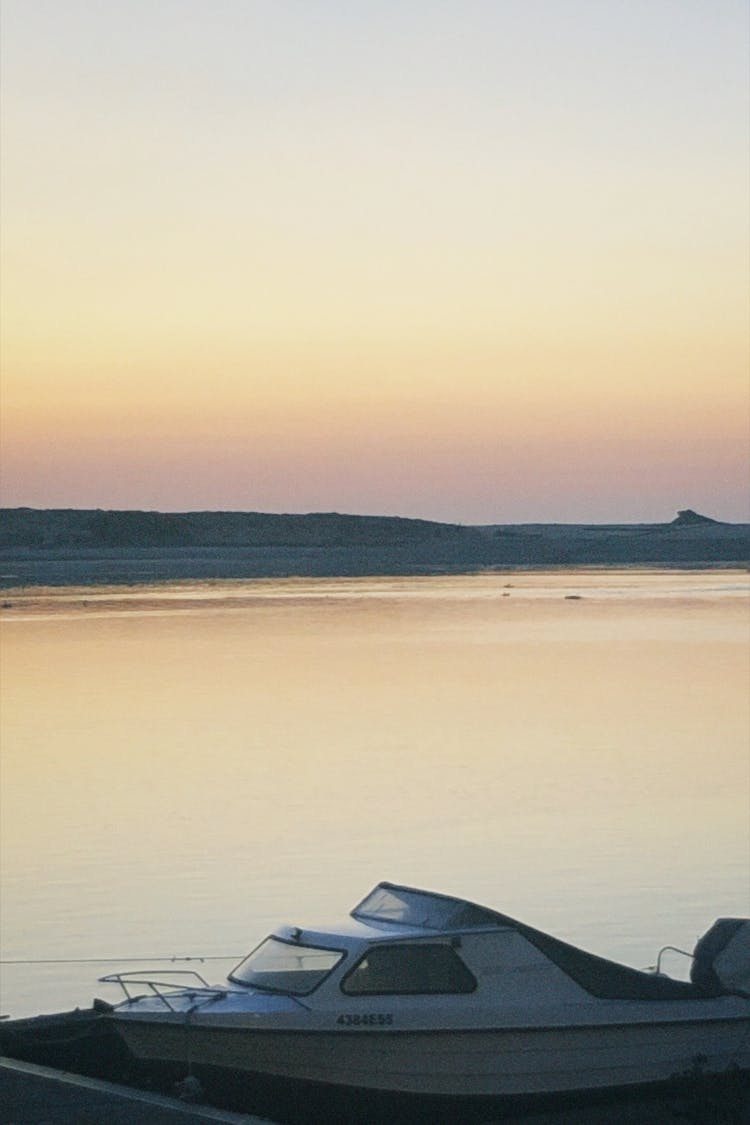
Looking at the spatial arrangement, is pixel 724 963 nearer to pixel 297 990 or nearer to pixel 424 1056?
pixel 424 1056

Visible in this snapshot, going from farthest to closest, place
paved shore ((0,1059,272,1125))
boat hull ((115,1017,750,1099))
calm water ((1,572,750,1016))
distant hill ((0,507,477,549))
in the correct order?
distant hill ((0,507,477,549)) → calm water ((1,572,750,1016)) → boat hull ((115,1017,750,1099)) → paved shore ((0,1059,272,1125))

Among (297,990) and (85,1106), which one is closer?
(85,1106)

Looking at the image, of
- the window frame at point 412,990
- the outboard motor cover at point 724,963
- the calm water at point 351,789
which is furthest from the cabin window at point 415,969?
the calm water at point 351,789

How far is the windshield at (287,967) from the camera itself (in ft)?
45.2

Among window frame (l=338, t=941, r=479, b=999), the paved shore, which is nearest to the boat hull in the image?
window frame (l=338, t=941, r=479, b=999)

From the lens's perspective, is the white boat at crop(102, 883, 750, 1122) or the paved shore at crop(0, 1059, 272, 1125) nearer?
the paved shore at crop(0, 1059, 272, 1125)

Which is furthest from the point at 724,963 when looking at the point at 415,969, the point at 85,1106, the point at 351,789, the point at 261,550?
the point at 261,550

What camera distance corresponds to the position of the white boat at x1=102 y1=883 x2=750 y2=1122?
1362 cm

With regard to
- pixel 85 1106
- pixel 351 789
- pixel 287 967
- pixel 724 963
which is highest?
pixel 287 967

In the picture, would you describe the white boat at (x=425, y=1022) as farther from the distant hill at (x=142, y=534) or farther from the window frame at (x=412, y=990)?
the distant hill at (x=142, y=534)

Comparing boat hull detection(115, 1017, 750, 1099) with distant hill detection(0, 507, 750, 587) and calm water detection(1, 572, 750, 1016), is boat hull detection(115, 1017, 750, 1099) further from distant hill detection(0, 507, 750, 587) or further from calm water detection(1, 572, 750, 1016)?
distant hill detection(0, 507, 750, 587)

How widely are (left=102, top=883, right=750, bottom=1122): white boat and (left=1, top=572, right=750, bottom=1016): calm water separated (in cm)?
344

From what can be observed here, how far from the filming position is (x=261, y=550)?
174375mm

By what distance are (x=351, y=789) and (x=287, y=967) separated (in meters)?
13.2
